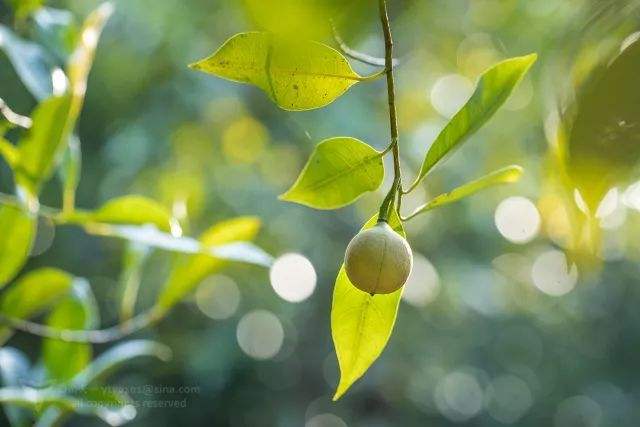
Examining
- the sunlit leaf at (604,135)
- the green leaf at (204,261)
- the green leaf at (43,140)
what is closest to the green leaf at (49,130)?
the green leaf at (43,140)

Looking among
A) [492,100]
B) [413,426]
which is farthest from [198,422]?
[492,100]

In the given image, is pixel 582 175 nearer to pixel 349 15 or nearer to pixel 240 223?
pixel 349 15

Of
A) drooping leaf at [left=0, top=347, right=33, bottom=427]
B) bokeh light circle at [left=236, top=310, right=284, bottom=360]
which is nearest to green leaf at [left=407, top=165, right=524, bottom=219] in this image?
drooping leaf at [left=0, top=347, right=33, bottom=427]

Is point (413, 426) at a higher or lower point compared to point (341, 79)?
lower

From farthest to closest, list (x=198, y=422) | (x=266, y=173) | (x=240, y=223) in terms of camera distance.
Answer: (x=198, y=422), (x=266, y=173), (x=240, y=223)

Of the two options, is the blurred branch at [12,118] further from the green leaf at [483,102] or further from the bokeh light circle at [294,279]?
the bokeh light circle at [294,279]

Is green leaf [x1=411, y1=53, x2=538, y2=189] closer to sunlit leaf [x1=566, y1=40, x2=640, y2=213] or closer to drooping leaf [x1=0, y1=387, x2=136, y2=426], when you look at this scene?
sunlit leaf [x1=566, y1=40, x2=640, y2=213]

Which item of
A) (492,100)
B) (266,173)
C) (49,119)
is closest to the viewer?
(492,100)
